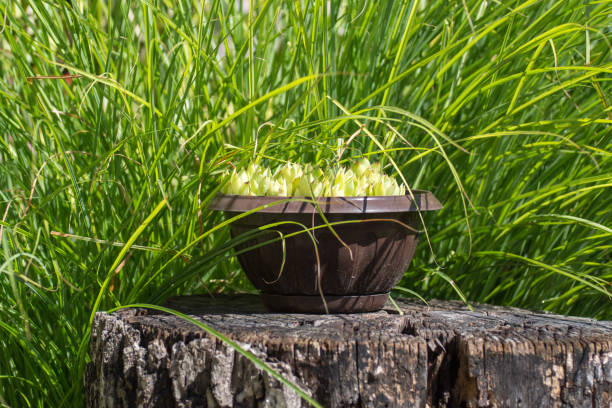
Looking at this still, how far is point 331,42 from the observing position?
4.20ft

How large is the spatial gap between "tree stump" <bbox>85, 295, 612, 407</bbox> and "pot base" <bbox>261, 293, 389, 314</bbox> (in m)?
0.04

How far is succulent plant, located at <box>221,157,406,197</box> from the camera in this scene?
99cm

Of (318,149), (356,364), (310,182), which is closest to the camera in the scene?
(356,364)

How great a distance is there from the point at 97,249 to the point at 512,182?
0.79 m

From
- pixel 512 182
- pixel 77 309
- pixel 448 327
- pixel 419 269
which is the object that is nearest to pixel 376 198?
pixel 448 327

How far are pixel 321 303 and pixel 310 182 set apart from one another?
0.18 m

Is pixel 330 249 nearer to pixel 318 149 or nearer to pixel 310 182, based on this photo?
pixel 310 182

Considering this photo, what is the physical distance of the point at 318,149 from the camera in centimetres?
130

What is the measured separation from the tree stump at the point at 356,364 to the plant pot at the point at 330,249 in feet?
0.17

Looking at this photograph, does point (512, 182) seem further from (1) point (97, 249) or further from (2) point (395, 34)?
(1) point (97, 249)

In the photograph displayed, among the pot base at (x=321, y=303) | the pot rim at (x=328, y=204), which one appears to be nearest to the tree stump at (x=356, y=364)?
the pot base at (x=321, y=303)

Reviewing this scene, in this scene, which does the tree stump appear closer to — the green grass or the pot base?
the pot base

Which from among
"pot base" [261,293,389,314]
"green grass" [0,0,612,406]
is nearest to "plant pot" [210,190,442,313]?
"pot base" [261,293,389,314]

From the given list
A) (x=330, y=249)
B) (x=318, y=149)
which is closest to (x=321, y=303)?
(x=330, y=249)
